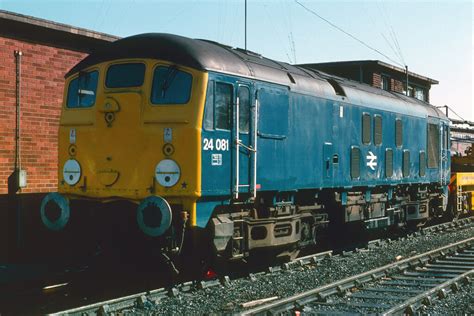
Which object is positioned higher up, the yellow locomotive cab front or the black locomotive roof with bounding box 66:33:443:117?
the black locomotive roof with bounding box 66:33:443:117

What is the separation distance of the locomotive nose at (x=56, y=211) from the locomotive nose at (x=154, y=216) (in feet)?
4.21

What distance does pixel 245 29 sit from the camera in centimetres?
1239

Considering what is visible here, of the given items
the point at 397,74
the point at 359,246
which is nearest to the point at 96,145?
the point at 359,246

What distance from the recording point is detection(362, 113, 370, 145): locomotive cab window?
12.8m

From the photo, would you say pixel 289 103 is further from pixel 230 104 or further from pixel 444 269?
pixel 444 269

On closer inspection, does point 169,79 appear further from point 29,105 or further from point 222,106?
A: point 29,105

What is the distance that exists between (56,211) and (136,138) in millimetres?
1539

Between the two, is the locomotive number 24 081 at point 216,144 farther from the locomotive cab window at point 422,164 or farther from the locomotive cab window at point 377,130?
the locomotive cab window at point 422,164

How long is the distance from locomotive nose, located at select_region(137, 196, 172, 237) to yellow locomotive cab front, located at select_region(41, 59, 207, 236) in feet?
0.06

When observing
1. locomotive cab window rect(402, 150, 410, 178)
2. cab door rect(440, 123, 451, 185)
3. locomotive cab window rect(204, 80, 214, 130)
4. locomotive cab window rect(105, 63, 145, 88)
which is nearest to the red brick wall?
locomotive cab window rect(105, 63, 145, 88)

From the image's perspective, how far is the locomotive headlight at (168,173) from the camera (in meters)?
7.86

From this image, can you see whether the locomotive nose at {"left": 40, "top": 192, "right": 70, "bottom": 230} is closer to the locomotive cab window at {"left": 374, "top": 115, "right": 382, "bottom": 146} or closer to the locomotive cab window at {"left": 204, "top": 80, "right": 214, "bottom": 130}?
the locomotive cab window at {"left": 204, "top": 80, "right": 214, "bottom": 130}

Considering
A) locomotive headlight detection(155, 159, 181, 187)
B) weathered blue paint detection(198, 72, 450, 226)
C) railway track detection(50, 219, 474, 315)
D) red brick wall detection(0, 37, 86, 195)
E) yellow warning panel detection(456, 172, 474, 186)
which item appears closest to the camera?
railway track detection(50, 219, 474, 315)

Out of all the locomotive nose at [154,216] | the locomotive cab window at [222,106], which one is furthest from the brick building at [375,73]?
the locomotive nose at [154,216]
